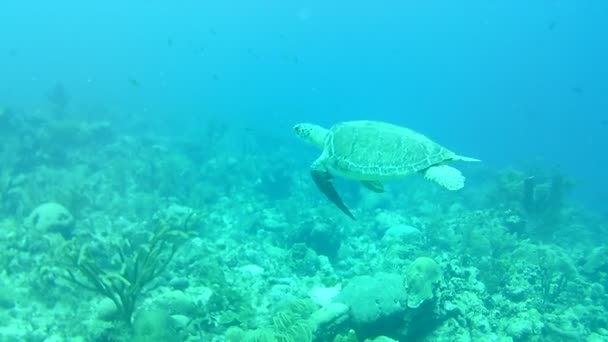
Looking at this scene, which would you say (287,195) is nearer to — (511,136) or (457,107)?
(511,136)

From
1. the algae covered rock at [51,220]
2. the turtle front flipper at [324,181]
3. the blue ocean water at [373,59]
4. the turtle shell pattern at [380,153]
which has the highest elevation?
the turtle shell pattern at [380,153]

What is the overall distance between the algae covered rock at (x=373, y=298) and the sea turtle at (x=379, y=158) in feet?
4.67

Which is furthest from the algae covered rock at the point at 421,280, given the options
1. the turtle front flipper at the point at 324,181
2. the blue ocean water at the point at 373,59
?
the blue ocean water at the point at 373,59

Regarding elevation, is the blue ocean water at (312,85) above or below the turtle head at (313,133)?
below

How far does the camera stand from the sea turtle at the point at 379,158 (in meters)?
5.61

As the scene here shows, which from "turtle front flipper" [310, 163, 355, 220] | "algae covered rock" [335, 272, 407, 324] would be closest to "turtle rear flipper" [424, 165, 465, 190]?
"turtle front flipper" [310, 163, 355, 220]

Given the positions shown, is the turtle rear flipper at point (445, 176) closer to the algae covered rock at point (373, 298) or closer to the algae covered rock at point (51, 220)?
the algae covered rock at point (373, 298)

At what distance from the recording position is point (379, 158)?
5.70 m

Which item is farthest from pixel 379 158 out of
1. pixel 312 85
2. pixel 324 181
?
pixel 312 85

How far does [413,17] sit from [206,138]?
551 feet

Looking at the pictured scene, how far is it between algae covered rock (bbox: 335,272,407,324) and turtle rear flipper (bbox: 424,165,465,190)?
1713 mm

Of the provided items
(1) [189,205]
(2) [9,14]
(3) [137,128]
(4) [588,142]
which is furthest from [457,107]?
(2) [9,14]

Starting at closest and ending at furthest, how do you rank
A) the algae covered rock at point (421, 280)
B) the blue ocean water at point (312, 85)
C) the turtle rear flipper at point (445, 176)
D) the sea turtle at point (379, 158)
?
the turtle rear flipper at point (445, 176) < the sea turtle at point (379, 158) < the algae covered rock at point (421, 280) < the blue ocean water at point (312, 85)

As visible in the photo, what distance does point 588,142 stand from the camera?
88500mm
